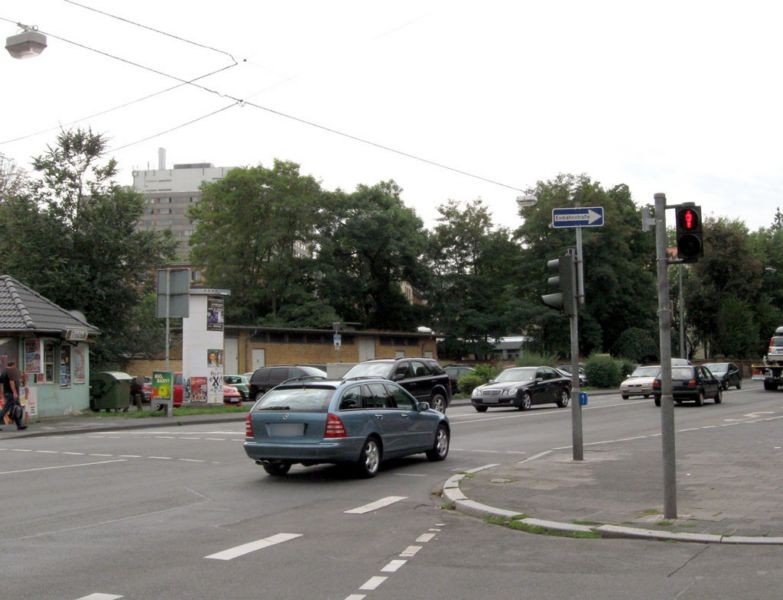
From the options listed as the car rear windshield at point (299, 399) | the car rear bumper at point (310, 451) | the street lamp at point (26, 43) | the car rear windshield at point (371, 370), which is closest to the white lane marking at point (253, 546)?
the car rear bumper at point (310, 451)

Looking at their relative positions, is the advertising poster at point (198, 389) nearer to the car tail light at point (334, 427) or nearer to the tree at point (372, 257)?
the car tail light at point (334, 427)

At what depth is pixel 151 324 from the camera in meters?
46.7

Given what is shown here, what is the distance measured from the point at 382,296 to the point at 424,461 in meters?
58.2

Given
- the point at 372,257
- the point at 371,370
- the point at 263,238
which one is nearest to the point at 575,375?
the point at 371,370

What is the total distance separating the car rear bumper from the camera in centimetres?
1258

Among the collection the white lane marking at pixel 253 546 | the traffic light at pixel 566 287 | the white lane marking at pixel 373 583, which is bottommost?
the white lane marking at pixel 373 583

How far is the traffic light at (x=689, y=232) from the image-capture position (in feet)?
29.6

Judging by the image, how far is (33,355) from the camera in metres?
26.4

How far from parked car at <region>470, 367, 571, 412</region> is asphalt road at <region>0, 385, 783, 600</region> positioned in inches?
649

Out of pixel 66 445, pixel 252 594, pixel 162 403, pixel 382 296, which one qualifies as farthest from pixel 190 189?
pixel 252 594

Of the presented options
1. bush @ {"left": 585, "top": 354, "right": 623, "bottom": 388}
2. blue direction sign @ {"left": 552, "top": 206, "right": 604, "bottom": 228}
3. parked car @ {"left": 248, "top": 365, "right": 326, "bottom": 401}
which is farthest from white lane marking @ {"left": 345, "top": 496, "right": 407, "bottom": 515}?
bush @ {"left": 585, "top": 354, "right": 623, "bottom": 388}

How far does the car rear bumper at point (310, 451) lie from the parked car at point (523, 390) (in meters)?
18.3

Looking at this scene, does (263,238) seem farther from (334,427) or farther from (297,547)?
(297,547)

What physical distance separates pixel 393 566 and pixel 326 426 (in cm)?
531
